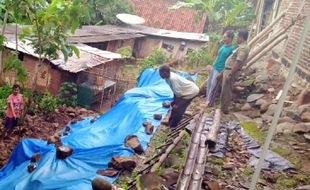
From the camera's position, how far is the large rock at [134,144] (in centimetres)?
509

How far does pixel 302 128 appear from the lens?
16.1 feet

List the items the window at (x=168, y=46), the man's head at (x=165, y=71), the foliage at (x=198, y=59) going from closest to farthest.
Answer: the man's head at (x=165, y=71), the foliage at (x=198, y=59), the window at (x=168, y=46)

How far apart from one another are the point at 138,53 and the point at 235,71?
621 inches

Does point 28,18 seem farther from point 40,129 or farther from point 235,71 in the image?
point 235,71

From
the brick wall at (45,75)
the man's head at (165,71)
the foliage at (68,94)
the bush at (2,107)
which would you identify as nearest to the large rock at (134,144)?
the man's head at (165,71)

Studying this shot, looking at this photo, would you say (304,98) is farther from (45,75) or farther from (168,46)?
(168,46)

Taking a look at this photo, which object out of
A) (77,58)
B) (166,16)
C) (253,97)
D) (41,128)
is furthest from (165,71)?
(166,16)

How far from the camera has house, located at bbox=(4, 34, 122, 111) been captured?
33.2 ft

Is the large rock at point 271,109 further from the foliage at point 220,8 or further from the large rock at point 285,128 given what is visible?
the foliage at point 220,8

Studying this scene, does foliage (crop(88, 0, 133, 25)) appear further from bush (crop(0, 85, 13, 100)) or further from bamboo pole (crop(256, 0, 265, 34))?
bush (crop(0, 85, 13, 100))

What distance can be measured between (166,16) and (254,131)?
Result: 64.0 feet

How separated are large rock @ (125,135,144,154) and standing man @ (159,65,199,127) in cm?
119

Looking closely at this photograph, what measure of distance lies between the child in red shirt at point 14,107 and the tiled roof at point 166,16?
1704 centimetres

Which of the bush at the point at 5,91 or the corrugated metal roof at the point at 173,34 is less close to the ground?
the corrugated metal roof at the point at 173,34
